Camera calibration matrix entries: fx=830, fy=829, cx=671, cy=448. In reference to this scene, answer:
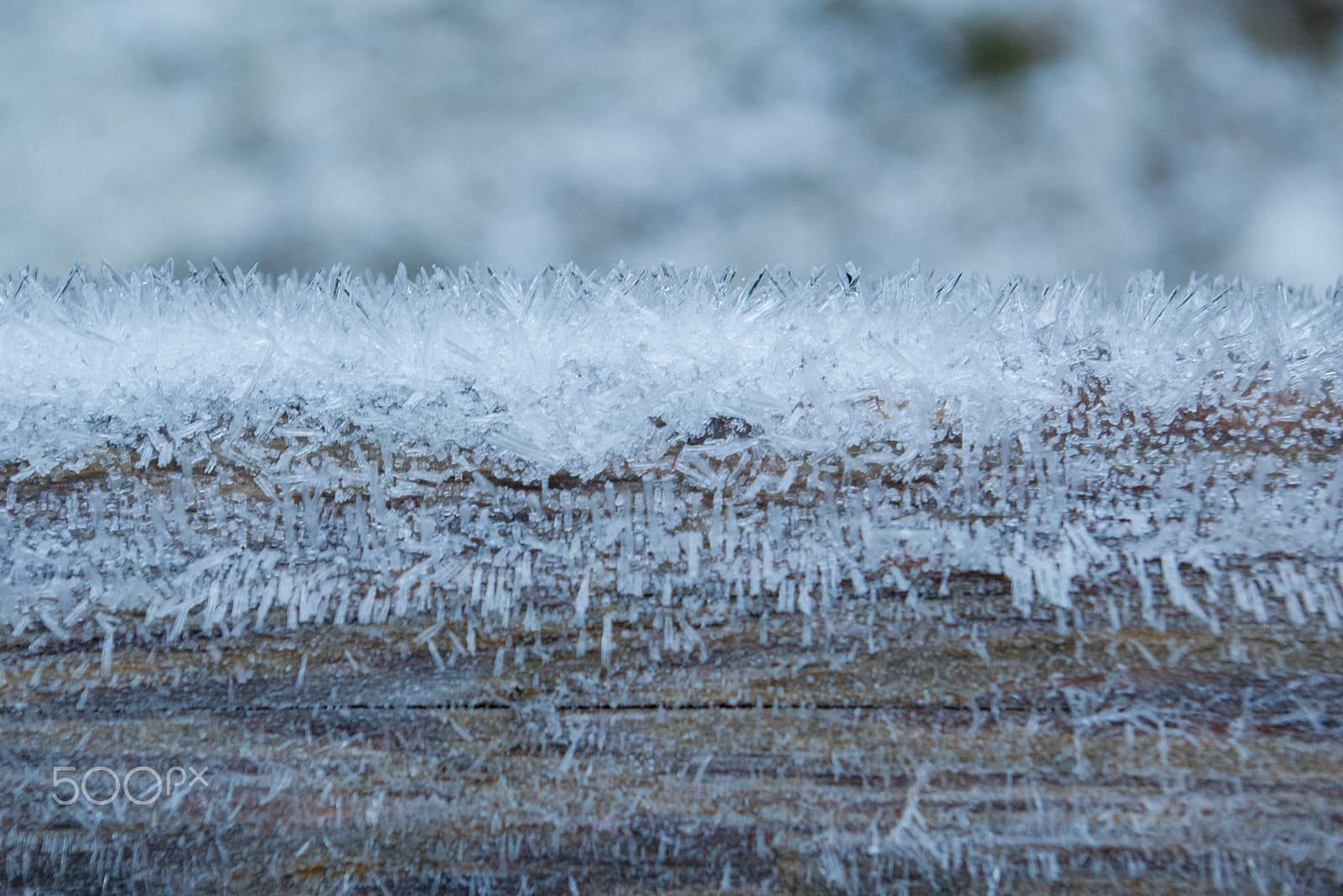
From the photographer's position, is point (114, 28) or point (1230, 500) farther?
point (114, 28)

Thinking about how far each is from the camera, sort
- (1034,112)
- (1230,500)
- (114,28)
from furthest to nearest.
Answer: (114,28) < (1034,112) < (1230,500)

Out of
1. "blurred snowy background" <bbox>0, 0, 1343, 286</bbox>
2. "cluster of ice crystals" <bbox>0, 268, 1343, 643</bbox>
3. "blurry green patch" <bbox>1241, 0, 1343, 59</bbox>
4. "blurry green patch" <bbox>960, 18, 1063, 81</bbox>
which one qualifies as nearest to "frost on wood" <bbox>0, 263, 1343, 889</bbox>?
"cluster of ice crystals" <bbox>0, 268, 1343, 643</bbox>

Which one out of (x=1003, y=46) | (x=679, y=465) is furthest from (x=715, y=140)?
(x=679, y=465)

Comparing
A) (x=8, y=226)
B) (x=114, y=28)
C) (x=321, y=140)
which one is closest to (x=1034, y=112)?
Answer: (x=321, y=140)

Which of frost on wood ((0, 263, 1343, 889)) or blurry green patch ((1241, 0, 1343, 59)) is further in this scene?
blurry green patch ((1241, 0, 1343, 59))

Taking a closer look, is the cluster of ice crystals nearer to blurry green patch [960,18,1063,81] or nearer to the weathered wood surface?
the weathered wood surface

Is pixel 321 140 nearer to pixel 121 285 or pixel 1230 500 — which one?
pixel 121 285
